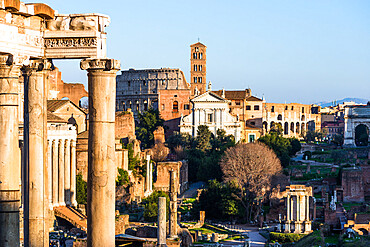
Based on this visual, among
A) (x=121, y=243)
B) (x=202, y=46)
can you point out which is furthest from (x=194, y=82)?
(x=121, y=243)

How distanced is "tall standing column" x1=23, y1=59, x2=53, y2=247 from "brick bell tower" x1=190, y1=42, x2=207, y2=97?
81609 mm

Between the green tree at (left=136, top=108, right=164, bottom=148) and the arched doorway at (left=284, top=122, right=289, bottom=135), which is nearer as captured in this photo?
the green tree at (left=136, top=108, right=164, bottom=148)

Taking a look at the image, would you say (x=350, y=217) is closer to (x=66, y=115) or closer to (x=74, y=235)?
(x=74, y=235)

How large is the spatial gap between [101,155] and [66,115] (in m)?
37.0

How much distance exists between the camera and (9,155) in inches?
364

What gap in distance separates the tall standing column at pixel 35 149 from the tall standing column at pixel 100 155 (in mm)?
722

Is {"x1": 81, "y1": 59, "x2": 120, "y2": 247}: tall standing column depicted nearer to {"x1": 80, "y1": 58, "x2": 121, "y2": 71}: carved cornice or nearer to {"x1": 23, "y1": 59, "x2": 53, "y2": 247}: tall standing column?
{"x1": 80, "y1": 58, "x2": 121, "y2": 71}: carved cornice

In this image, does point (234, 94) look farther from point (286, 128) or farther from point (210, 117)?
point (286, 128)

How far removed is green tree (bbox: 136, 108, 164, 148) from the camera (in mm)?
71688

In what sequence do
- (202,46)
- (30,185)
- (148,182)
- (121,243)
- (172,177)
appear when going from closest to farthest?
(30,185)
(121,243)
(172,177)
(148,182)
(202,46)

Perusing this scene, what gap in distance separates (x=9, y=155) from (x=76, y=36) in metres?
1.66

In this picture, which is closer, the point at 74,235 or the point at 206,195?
the point at 74,235

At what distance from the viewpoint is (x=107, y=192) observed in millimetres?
9438

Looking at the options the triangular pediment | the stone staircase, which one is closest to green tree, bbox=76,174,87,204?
the stone staircase
